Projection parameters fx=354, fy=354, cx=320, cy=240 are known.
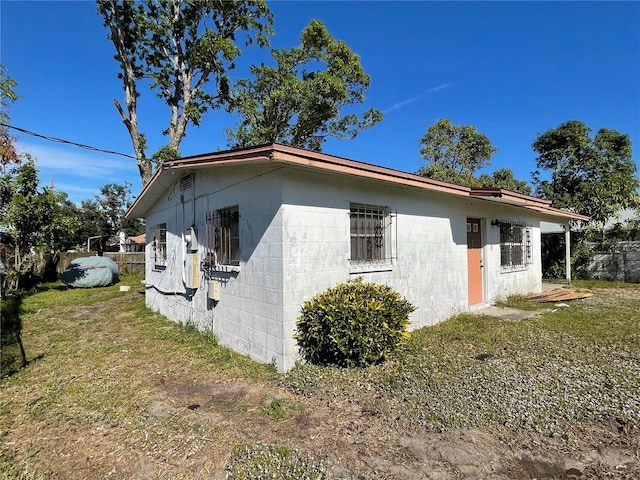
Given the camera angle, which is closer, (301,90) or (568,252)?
(568,252)

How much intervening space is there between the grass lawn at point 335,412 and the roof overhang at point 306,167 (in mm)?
2573

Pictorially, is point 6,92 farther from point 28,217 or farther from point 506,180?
point 506,180

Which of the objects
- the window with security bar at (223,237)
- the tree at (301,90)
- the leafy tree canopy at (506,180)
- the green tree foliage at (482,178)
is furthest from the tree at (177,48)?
the leafy tree canopy at (506,180)

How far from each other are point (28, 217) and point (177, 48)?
33.3 feet

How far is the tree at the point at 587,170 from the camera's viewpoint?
1444cm

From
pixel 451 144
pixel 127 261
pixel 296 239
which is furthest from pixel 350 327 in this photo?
pixel 451 144

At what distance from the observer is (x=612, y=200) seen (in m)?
14.4

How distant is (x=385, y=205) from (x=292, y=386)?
10.8 ft

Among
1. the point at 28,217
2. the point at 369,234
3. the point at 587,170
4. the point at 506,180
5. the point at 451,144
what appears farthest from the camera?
the point at 506,180

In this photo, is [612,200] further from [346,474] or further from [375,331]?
[346,474]

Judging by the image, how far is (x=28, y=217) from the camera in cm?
1226

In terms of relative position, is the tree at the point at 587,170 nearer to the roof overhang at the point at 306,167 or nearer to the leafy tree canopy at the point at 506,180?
the roof overhang at the point at 306,167

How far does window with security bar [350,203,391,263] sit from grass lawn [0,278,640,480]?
5.02 ft

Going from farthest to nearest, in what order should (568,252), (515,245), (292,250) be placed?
1. (568,252)
2. (515,245)
3. (292,250)
